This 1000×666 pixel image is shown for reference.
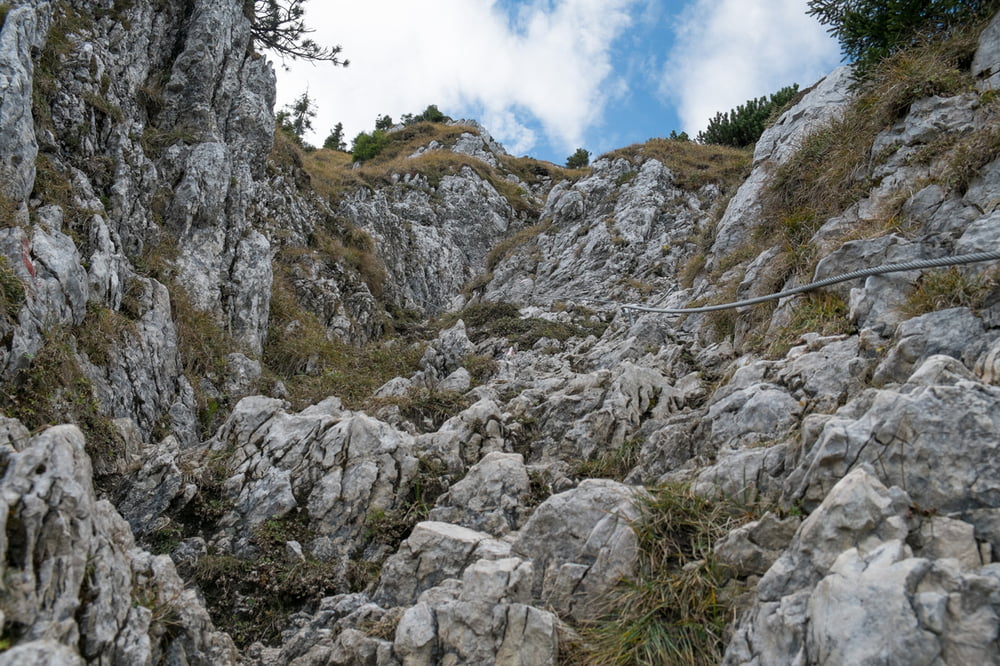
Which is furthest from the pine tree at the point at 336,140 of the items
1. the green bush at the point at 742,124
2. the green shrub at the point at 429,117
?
the green bush at the point at 742,124

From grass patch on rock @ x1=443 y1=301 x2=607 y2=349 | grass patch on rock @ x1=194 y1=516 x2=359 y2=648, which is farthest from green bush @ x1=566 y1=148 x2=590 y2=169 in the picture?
grass patch on rock @ x1=194 y1=516 x2=359 y2=648

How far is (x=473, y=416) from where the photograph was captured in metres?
8.97

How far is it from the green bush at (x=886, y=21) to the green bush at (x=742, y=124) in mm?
19348

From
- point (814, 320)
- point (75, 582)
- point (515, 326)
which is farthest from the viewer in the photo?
point (515, 326)

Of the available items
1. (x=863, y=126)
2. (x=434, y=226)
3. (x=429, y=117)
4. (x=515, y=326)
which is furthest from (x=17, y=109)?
(x=429, y=117)

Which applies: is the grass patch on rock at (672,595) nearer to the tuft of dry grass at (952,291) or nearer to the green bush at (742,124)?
the tuft of dry grass at (952,291)

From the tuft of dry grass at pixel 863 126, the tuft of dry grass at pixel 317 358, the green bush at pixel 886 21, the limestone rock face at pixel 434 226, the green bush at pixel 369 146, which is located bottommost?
the tuft of dry grass at pixel 317 358

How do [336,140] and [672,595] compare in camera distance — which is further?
[336,140]

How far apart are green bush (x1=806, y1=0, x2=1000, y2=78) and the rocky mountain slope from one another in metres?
0.54

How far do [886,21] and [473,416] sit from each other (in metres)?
10.1

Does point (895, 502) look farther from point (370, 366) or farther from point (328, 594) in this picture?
point (370, 366)

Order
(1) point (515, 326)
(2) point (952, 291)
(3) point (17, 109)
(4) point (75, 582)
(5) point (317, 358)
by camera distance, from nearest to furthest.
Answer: (4) point (75, 582), (2) point (952, 291), (3) point (17, 109), (5) point (317, 358), (1) point (515, 326)

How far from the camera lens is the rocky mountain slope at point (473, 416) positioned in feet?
13.0

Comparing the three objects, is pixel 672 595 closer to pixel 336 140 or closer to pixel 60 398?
pixel 60 398
